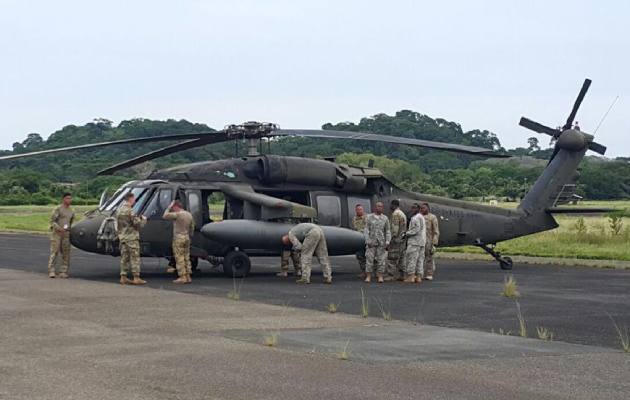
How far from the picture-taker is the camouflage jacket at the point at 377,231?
60.8 feet

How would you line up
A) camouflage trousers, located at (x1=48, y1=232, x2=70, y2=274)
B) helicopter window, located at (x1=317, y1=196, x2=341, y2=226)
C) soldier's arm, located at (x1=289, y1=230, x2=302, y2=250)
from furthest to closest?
helicopter window, located at (x1=317, y1=196, x2=341, y2=226) → camouflage trousers, located at (x1=48, y1=232, x2=70, y2=274) → soldier's arm, located at (x1=289, y1=230, x2=302, y2=250)

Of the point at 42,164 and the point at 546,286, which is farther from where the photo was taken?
the point at 42,164

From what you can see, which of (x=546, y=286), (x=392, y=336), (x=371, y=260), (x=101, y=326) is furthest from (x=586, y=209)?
(x=101, y=326)

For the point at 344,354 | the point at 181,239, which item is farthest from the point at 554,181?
the point at 344,354

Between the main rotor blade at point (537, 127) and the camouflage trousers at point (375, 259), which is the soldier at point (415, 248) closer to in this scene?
the camouflage trousers at point (375, 259)

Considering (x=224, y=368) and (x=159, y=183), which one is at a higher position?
(x=159, y=183)

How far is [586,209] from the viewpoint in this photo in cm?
2162

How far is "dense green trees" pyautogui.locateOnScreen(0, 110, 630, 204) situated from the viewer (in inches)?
2933

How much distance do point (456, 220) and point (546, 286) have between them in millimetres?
4258

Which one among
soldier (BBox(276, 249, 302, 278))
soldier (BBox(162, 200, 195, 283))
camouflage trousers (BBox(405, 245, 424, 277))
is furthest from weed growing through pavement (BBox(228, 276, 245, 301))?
camouflage trousers (BBox(405, 245, 424, 277))

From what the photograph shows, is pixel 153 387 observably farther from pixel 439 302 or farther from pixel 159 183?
pixel 159 183

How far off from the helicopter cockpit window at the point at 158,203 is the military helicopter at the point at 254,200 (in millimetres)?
21

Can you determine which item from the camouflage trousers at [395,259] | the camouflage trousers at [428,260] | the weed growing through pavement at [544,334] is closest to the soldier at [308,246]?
the camouflage trousers at [395,259]

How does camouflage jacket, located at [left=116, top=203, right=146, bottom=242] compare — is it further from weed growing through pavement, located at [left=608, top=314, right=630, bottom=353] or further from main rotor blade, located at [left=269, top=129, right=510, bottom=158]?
weed growing through pavement, located at [left=608, top=314, right=630, bottom=353]
